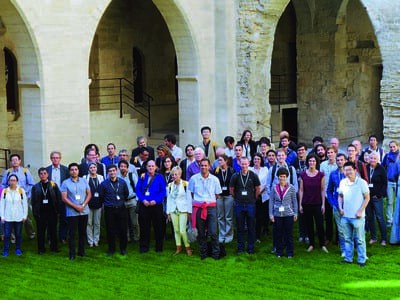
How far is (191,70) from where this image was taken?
17750mm

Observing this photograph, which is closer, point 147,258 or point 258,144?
point 147,258

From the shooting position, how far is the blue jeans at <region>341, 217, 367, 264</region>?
10.6 meters

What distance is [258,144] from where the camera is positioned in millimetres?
13750

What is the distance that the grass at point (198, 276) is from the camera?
9695 mm

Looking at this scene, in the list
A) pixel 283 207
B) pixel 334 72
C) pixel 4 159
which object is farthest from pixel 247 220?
pixel 334 72

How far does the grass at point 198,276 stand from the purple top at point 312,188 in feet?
2.69

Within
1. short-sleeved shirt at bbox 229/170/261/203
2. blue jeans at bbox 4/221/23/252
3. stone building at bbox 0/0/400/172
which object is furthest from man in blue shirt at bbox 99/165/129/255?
stone building at bbox 0/0/400/172

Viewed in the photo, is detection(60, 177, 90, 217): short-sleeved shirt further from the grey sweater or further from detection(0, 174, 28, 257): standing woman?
the grey sweater

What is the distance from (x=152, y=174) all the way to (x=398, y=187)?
371cm

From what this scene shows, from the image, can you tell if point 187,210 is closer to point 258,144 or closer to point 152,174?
point 152,174

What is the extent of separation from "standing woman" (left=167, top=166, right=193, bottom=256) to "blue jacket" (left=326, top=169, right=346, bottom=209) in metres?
2.04

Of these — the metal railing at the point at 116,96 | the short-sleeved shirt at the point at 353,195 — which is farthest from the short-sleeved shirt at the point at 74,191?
the metal railing at the point at 116,96

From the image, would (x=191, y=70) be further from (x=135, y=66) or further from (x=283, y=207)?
(x=283, y=207)

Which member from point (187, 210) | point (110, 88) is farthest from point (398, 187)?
point (110, 88)
